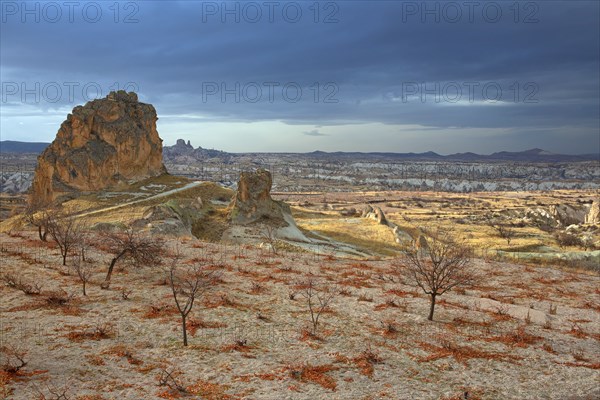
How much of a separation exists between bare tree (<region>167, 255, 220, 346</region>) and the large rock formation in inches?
1167

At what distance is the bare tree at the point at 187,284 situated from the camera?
12477mm

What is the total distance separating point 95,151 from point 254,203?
2001cm

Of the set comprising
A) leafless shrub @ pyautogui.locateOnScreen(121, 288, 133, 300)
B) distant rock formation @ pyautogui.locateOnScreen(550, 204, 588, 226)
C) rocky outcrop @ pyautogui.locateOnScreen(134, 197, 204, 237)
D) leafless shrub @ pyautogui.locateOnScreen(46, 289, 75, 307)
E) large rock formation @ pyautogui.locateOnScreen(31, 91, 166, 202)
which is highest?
large rock formation @ pyautogui.locateOnScreen(31, 91, 166, 202)

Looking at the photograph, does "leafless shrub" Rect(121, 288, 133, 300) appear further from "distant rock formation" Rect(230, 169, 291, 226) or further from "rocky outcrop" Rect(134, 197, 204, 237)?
"distant rock formation" Rect(230, 169, 291, 226)

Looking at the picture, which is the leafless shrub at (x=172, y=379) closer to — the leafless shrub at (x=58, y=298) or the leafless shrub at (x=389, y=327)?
the leafless shrub at (x=389, y=327)

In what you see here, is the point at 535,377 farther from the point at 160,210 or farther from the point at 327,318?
the point at 160,210

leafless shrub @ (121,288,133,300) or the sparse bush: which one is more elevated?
leafless shrub @ (121,288,133,300)

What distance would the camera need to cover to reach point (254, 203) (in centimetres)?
3828

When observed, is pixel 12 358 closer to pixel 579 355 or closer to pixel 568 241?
pixel 579 355

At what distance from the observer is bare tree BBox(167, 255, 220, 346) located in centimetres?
1248

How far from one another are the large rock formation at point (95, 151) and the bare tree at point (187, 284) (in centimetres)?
2965

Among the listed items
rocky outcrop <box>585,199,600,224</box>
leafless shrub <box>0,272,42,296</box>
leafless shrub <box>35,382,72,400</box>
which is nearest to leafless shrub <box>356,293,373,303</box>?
leafless shrub <box>35,382,72,400</box>

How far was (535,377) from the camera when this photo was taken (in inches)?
434

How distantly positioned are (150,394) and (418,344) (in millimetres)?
7383
